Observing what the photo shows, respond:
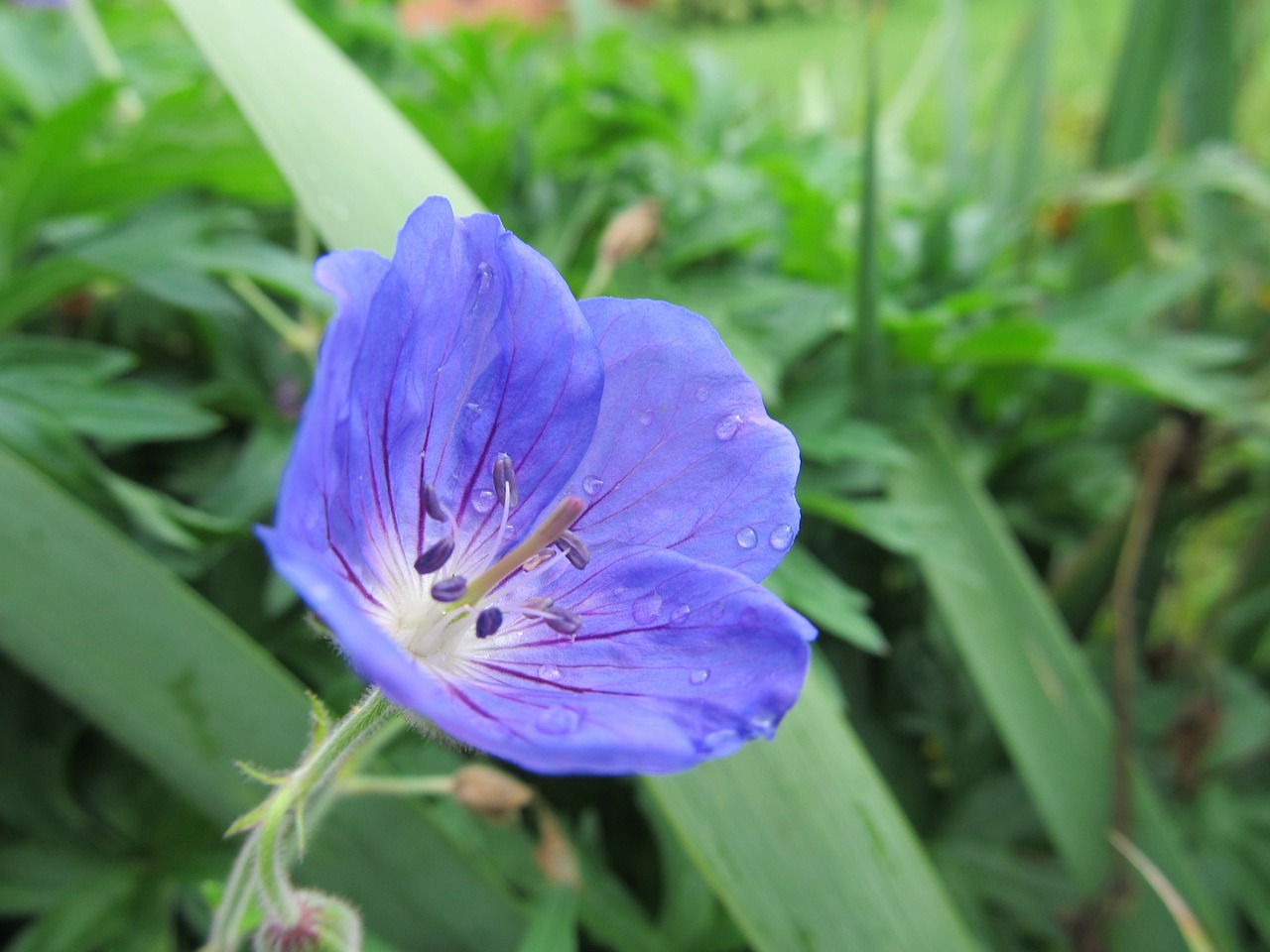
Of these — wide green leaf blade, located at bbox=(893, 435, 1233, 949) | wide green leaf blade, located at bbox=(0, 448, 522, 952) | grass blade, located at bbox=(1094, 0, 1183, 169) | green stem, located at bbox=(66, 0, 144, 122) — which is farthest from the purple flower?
grass blade, located at bbox=(1094, 0, 1183, 169)

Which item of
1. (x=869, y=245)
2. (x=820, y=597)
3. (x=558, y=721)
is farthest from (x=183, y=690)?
(x=869, y=245)

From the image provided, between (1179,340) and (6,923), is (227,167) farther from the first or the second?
(1179,340)

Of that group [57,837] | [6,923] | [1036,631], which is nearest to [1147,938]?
[1036,631]

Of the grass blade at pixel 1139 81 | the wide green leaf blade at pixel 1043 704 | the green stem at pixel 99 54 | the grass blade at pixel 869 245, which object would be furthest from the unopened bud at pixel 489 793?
the grass blade at pixel 1139 81

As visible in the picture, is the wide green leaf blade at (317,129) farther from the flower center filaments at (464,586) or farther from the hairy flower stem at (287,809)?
the hairy flower stem at (287,809)

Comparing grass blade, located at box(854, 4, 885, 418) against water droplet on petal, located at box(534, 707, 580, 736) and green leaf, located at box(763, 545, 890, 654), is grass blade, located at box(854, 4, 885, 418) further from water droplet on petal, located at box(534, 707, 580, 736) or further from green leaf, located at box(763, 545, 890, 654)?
water droplet on petal, located at box(534, 707, 580, 736)

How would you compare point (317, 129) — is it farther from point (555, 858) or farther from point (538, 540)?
point (555, 858)
